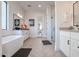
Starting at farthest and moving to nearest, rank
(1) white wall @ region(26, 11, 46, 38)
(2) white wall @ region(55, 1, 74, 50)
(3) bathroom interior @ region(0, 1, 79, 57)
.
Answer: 1. (1) white wall @ region(26, 11, 46, 38)
2. (2) white wall @ region(55, 1, 74, 50)
3. (3) bathroom interior @ region(0, 1, 79, 57)

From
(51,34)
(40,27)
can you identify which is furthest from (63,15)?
(40,27)

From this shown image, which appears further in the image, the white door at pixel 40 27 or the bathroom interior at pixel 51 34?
the white door at pixel 40 27

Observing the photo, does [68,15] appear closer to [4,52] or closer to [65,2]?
[65,2]

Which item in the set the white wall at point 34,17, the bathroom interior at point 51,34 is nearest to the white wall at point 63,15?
the bathroom interior at point 51,34

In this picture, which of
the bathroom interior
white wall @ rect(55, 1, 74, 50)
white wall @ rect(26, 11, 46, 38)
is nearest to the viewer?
the bathroom interior

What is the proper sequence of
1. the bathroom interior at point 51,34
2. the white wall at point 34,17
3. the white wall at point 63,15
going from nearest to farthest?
the bathroom interior at point 51,34
the white wall at point 63,15
the white wall at point 34,17

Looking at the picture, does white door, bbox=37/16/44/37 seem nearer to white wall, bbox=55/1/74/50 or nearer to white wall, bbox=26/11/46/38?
white wall, bbox=26/11/46/38

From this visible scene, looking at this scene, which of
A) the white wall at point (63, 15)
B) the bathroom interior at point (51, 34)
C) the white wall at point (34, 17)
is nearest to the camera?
the bathroom interior at point (51, 34)

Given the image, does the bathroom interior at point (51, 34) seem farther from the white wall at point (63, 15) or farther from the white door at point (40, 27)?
the white door at point (40, 27)

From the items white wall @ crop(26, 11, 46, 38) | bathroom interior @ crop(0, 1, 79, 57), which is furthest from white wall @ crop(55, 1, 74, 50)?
white wall @ crop(26, 11, 46, 38)

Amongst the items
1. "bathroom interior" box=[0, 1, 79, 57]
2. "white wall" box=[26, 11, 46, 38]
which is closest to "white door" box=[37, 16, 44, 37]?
"white wall" box=[26, 11, 46, 38]

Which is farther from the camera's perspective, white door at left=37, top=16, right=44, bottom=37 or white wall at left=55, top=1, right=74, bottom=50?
white door at left=37, top=16, right=44, bottom=37

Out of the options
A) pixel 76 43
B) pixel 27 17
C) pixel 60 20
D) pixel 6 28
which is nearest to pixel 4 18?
pixel 6 28

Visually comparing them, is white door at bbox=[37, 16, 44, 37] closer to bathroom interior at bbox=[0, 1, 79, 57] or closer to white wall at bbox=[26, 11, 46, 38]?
white wall at bbox=[26, 11, 46, 38]
